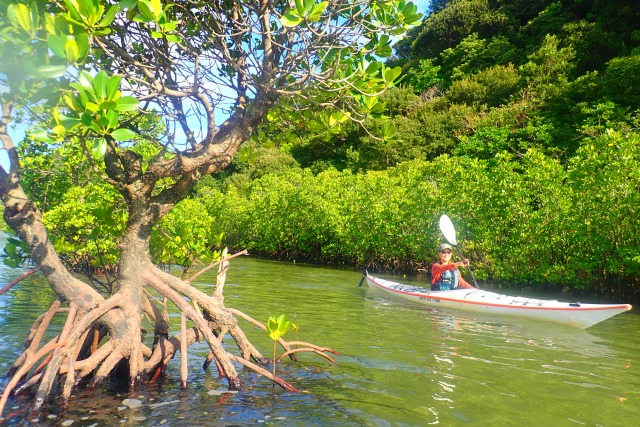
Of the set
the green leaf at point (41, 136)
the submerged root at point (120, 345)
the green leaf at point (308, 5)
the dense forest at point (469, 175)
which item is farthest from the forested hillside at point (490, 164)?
the green leaf at point (41, 136)

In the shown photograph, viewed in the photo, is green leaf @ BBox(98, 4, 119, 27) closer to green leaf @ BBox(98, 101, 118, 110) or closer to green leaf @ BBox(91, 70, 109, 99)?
green leaf @ BBox(91, 70, 109, 99)

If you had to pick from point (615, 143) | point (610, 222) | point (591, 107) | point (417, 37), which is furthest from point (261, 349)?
point (417, 37)

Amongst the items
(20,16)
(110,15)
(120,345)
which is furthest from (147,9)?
(120,345)

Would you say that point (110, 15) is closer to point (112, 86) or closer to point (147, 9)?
point (147, 9)

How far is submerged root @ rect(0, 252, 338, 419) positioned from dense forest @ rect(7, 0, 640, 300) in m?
1.15

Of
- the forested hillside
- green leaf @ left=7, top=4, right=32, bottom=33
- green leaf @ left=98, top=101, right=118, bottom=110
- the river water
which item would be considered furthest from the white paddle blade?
green leaf @ left=7, top=4, right=32, bottom=33

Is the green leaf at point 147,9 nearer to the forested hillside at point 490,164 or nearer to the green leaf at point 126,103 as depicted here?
the green leaf at point 126,103

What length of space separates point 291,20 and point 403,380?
13.4 feet

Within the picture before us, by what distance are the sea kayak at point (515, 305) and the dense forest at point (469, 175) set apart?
3.11 metres

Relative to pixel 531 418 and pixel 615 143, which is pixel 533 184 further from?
pixel 531 418

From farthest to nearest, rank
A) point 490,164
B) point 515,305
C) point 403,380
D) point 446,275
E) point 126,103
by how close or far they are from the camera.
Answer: point 490,164
point 446,275
point 515,305
point 403,380
point 126,103

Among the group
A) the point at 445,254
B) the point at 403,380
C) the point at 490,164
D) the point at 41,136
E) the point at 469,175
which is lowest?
the point at 403,380

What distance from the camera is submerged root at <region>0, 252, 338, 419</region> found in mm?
4289

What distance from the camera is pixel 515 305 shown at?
10.1 metres
